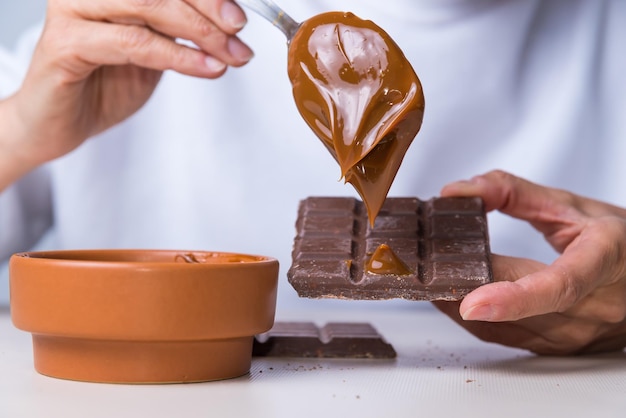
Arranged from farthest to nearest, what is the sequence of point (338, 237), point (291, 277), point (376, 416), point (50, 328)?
1. point (338, 237)
2. point (291, 277)
3. point (50, 328)
4. point (376, 416)

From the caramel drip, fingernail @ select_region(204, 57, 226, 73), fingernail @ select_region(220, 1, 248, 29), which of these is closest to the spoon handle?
fingernail @ select_region(220, 1, 248, 29)

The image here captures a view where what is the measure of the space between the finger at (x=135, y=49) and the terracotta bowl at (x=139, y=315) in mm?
609

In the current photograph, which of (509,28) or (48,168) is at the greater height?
(509,28)

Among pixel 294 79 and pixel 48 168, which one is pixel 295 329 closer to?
pixel 294 79

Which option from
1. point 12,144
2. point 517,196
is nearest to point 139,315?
point 517,196

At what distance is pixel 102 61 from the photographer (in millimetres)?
1783

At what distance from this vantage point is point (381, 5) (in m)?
2.57

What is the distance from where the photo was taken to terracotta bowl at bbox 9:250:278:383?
116cm

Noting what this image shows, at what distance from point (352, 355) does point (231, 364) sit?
32cm

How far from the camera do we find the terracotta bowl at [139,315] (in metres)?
1.16

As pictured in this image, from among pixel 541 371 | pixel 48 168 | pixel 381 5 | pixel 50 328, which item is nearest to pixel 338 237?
pixel 541 371

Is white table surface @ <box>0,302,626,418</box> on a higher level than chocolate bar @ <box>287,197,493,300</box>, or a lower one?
lower

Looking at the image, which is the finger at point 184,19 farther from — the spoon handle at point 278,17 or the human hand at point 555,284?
the human hand at point 555,284

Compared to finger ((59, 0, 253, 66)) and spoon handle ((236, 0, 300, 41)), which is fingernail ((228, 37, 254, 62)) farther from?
spoon handle ((236, 0, 300, 41))
